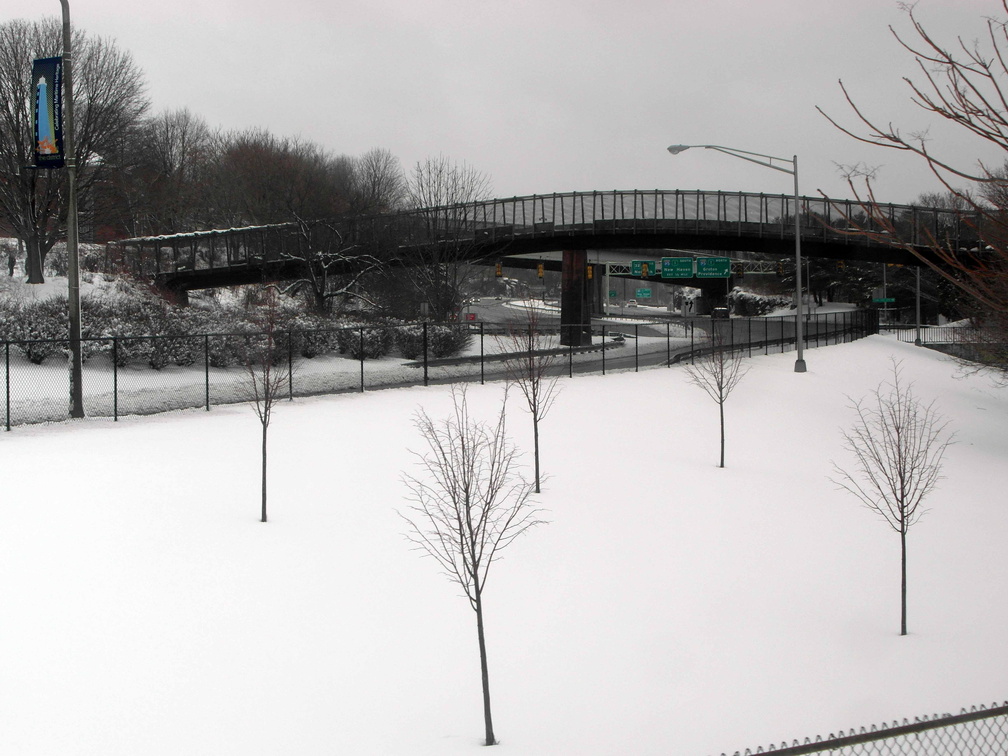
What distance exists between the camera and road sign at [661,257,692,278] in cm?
7838

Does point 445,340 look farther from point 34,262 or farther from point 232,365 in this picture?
point 34,262

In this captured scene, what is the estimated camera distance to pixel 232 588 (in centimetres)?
1195

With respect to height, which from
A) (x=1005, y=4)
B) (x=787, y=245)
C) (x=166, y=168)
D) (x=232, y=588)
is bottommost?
(x=232, y=588)

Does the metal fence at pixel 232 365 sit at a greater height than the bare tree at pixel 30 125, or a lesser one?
lesser

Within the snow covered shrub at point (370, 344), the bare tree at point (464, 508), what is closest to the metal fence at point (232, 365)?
the snow covered shrub at point (370, 344)

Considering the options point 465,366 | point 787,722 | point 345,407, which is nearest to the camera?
point 787,722

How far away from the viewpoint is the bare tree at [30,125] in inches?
1566

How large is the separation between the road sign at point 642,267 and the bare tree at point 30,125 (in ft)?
160

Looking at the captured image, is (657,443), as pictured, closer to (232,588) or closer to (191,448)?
(191,448)

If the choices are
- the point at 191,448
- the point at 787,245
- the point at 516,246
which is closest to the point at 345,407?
the point at 191,448

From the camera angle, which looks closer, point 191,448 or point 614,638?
point 614,638

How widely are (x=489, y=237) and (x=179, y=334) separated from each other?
1907 centimetres

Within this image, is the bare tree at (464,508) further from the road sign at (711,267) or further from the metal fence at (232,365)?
the road sign at (711,267)

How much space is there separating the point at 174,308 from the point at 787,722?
123 ft
